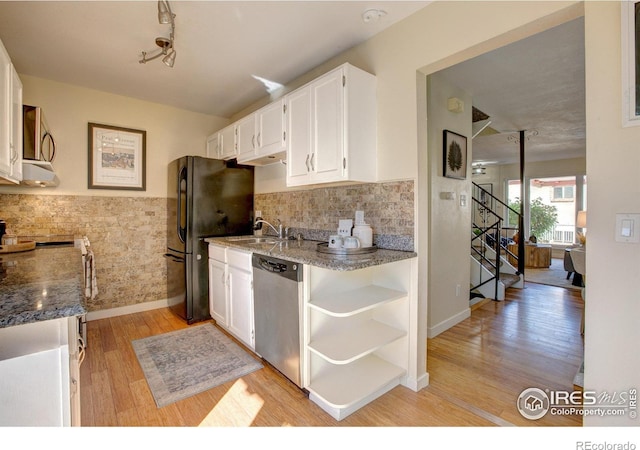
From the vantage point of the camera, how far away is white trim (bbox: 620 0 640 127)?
1197mm

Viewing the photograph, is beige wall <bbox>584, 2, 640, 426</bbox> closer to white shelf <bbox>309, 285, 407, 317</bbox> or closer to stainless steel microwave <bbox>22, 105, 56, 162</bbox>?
white shelf <bbox>309, 285, 407, 317</bbox>

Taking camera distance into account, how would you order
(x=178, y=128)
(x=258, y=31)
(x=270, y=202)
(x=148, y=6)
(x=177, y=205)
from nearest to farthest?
(x=148, y=6)
(x=258, y=31)
(x=177, y=205)
(x=270, y=202)
(x=178, y=128)

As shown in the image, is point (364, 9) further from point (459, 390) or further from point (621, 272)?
point (459, 390)

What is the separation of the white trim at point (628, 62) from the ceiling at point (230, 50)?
3.64 feet

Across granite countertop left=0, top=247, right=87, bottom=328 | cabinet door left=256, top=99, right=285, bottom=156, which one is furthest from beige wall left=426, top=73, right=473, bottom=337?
granite countertop left=0, top=247, right=87, bottom=328

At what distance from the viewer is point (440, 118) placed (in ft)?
9.73

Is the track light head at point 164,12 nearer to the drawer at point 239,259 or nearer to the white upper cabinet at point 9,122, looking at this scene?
the white upper cabinet at point 9,122

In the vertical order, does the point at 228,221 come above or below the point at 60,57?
below

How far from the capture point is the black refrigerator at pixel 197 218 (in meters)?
3.12

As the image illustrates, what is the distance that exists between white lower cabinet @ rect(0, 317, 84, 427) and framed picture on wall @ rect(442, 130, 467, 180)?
3049mm

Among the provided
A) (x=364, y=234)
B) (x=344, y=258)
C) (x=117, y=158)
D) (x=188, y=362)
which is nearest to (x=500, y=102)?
(x=364, y=234)

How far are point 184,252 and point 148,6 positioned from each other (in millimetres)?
2127

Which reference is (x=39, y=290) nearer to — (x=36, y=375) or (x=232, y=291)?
(x=36, y=375)
